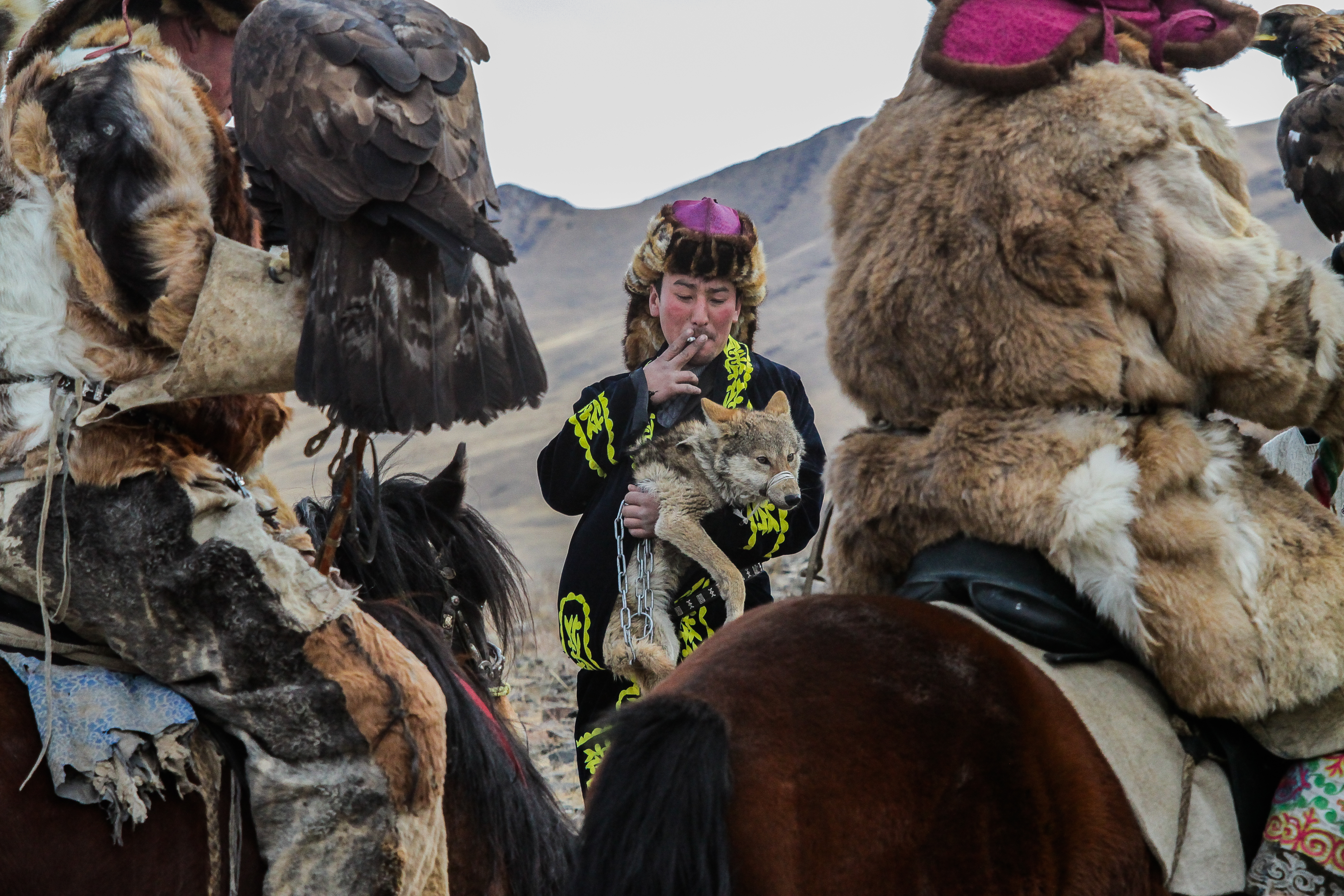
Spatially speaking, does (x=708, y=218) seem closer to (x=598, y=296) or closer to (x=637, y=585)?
(x=637, y=585)

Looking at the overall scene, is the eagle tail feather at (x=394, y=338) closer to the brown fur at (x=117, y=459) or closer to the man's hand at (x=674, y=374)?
the brown fur at (x=117, y=459)

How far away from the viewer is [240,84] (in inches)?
76.5

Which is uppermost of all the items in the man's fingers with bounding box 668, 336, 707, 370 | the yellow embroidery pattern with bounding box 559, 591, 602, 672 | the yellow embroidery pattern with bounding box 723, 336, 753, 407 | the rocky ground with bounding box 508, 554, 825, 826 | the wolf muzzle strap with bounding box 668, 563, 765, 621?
the man's fingers with bounding box 668, 336, 707, 370

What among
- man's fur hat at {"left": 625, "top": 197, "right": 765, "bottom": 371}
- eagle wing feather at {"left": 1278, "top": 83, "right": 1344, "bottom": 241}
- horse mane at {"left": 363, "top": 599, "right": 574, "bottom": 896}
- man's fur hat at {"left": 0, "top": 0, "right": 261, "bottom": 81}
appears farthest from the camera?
man's fur hat at {"left": 625, "top": 197, "right": 765, "bottom": 371}

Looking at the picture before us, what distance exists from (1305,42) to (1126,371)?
98.4 inches

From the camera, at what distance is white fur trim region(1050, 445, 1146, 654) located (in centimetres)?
179

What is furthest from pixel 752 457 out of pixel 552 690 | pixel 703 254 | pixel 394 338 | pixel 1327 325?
pixel 552 690

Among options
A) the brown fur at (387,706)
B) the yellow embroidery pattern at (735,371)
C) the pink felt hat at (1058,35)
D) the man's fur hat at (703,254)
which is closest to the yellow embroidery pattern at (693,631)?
the yellow embroidery pattern at (735,371)

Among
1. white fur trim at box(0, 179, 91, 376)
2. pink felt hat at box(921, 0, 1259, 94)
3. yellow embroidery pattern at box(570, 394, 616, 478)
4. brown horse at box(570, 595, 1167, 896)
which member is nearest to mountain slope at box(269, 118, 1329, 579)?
yellow embroidery pattern at box(570, 394, 616, 478)

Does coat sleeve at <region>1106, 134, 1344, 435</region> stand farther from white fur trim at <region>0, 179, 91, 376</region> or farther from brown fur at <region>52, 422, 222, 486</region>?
white fur trim at <region>0, 179, 91, 376</region>

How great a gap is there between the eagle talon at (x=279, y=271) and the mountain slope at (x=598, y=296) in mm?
3825

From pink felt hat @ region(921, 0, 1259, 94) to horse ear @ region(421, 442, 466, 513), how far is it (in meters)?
1.67

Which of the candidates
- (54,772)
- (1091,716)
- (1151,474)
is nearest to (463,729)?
(54,772)

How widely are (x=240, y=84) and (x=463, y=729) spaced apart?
1.32m
